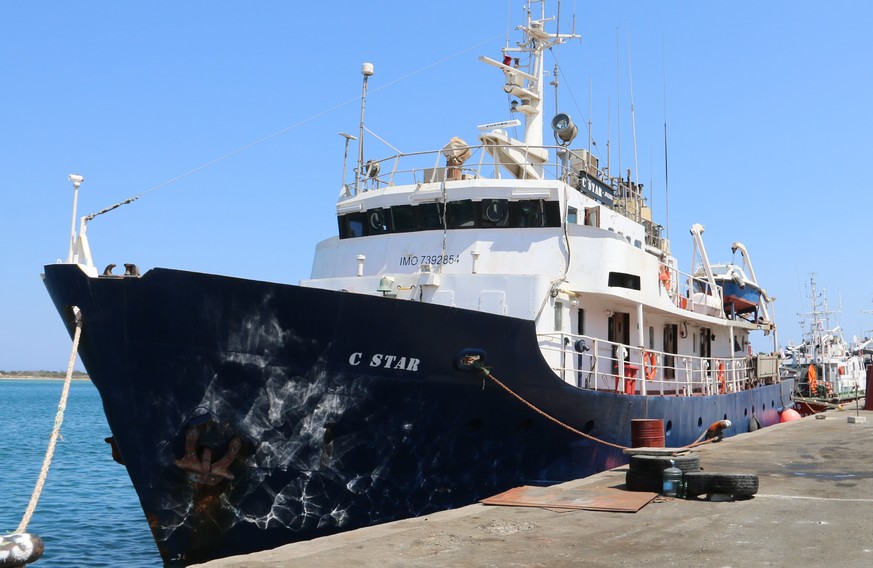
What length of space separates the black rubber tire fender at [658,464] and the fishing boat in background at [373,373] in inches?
64.7

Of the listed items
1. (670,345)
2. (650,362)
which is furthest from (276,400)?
(670,345)

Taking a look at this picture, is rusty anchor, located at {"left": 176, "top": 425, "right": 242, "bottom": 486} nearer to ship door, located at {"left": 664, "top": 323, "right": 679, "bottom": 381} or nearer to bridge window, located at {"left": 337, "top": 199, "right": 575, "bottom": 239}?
bridge window, located at {"left": 337, "top": 199, "right": 575, "bottom": 239}

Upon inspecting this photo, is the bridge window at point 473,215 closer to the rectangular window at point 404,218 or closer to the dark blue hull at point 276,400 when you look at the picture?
the rectangular window at point 404,218

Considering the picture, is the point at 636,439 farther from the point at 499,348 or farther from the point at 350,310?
the point at 350,310

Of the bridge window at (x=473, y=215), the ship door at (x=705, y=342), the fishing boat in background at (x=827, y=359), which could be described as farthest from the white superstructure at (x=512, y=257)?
the fishing boat in background at (x=827, y=359)

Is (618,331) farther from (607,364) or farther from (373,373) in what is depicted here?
(373,373)

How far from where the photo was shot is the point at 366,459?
34.2ft

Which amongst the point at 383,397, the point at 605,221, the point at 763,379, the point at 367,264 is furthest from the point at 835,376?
the point at 383,397

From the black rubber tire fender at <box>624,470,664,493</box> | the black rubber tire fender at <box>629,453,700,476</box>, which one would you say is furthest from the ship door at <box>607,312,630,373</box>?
the black rubber tire fender at <box>624,470,664,493</box>

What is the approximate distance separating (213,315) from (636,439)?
684cm

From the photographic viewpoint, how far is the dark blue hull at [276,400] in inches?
378

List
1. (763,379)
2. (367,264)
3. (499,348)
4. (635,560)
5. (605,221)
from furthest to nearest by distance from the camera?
(763,379) → (605,221) → (367,264) → (499,348) → (635,560)

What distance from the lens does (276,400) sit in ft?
32.3

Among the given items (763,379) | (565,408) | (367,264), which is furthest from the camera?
(763,379)
